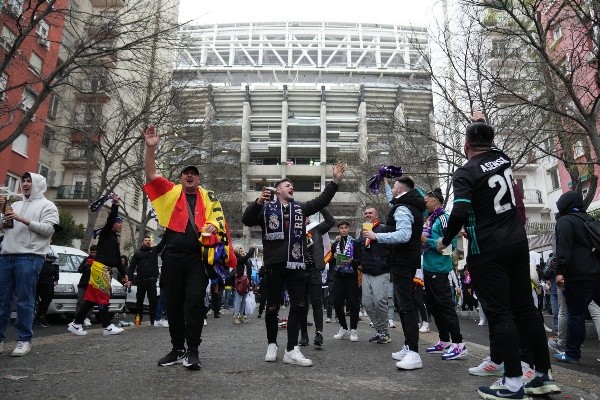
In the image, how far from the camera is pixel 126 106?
17922mm

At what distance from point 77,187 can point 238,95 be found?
93.5ft

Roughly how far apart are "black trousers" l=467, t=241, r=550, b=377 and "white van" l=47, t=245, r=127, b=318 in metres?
10.3

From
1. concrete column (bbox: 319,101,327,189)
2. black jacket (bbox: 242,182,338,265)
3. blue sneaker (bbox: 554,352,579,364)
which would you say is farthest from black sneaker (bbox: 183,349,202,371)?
concrete column (bbox: 319,101,327,189)

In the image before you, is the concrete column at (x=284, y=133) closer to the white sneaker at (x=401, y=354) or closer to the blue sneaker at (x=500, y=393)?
the white sneaker at (x=401, y=354)

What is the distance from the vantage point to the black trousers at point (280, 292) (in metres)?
4.71

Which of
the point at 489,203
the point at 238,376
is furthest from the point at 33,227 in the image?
the point at 489,203

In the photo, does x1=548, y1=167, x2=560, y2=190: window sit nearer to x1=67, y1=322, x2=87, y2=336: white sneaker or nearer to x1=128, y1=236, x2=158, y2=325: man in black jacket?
x1=128, y1=236, x2=158, y2=325: man in black jacket

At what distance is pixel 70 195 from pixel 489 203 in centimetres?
3661

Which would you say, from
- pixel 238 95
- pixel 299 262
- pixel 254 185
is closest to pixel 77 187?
pixel 254 185

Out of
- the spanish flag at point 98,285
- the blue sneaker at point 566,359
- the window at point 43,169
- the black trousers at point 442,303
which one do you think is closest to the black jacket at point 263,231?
the black trousers at point 442,303

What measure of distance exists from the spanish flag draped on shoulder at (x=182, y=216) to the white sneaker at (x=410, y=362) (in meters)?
1.95

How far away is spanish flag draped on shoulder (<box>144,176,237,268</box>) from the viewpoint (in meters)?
4.42

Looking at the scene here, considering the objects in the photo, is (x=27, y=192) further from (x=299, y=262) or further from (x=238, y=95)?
(x=238, y=95)

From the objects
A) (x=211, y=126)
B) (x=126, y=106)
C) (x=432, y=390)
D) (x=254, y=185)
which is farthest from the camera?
(x=254, y=185)
